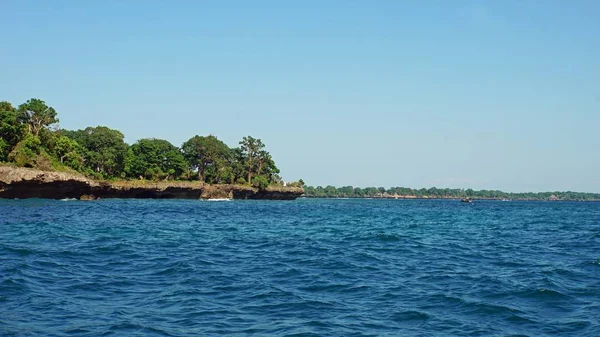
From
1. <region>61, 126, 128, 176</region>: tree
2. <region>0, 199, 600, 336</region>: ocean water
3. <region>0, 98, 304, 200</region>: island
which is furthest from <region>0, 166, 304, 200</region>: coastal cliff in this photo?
<region>0, 199, 600, 336</region>: ocean water

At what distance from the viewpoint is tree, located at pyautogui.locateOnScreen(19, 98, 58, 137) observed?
96.6 meters

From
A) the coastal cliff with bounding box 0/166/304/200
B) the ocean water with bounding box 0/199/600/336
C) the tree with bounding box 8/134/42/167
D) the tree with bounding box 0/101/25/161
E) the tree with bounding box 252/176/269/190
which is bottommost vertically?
the ocean water with bounding box 0/199/600/336

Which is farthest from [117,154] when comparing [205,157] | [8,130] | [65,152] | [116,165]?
[8,130]

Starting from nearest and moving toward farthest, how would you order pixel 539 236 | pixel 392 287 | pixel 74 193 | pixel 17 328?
1. pixel 17 328
2. pixel 392 287
3. pixel 539 236
4. pixel 74 193

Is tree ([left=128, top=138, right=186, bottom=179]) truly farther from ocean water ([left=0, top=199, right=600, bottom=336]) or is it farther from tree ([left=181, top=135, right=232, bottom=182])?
ocean water ([left=0, top=199, right=600, bottom=336])

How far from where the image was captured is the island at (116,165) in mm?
77000

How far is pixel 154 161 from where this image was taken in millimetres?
132125

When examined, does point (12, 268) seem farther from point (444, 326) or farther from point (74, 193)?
point (74, 193)

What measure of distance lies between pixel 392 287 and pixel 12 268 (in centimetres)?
1190

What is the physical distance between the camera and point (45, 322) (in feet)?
37.3

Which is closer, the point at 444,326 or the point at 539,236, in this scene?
the point at 444,326

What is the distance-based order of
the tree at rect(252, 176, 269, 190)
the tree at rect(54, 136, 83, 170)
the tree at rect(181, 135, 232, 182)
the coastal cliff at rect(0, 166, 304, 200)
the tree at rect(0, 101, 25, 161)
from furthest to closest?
1. the tree at rect(252, 176, 269, 190)
2. the tree at rect(181, 135, 232, 182)
3. the tree at rect(54, 136, 83, 170)
4. the tree at rect(0, 101, 25, 161)
5. the coastal cliff at rect(0, 166, 304, 200)

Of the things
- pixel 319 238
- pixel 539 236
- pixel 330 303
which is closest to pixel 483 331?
pixel 330 303

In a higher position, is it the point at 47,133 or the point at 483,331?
the point at 47,133
